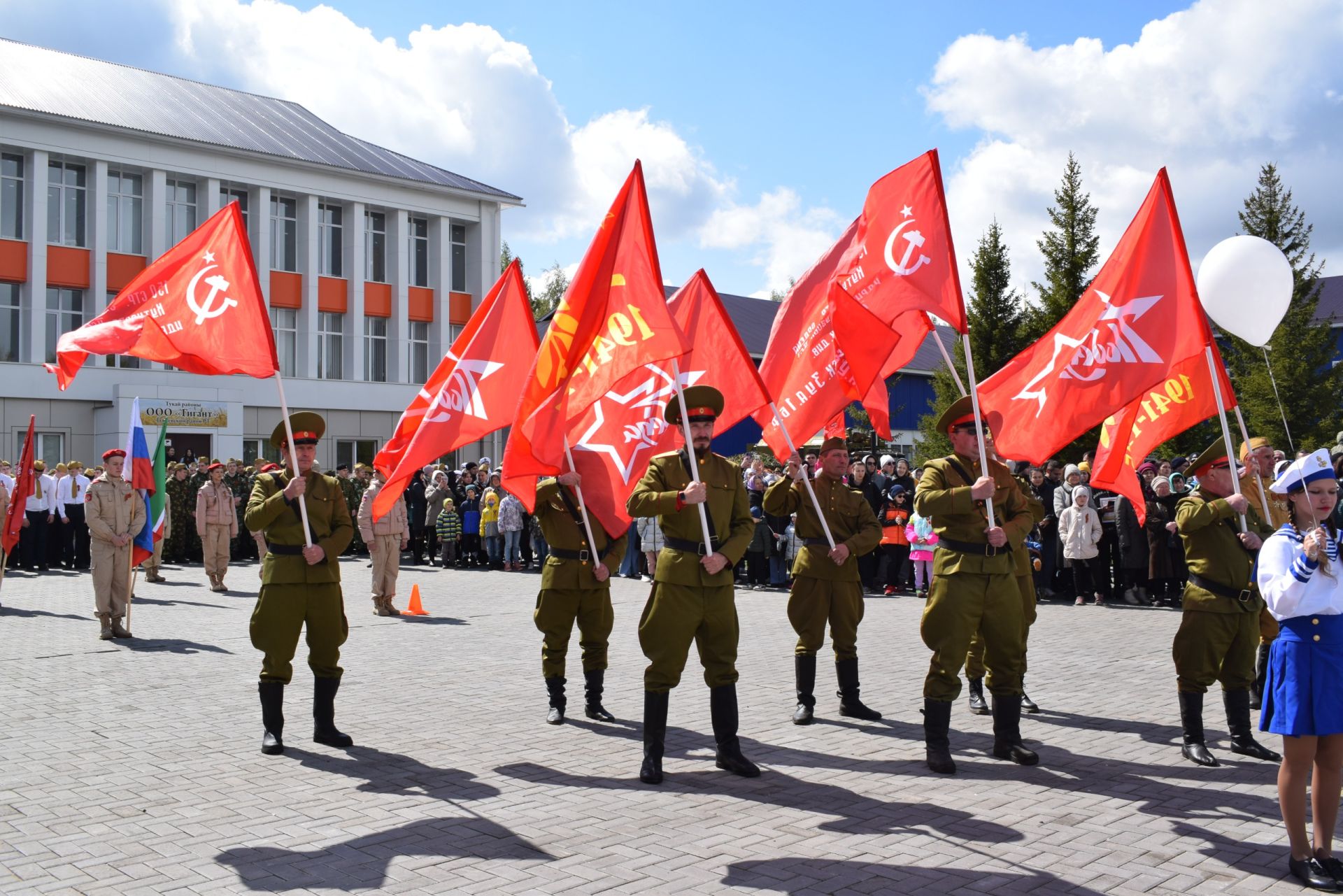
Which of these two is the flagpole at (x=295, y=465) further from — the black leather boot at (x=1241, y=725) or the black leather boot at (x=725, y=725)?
the black leather boot at (x=1241, y=725)

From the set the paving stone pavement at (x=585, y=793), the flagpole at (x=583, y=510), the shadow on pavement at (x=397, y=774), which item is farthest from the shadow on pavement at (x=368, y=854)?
the flagpole at (x=583, y=510)

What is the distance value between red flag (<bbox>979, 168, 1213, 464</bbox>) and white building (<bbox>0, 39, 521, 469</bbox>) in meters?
34.9

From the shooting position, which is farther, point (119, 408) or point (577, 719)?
point (119, 408)

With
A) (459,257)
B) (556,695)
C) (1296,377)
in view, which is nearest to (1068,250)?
(1296,377)

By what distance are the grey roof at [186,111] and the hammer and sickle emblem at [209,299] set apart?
3438 centimetres

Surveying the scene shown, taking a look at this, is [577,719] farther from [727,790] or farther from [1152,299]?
[1152,299]

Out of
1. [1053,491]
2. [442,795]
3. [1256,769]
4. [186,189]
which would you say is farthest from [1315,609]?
[186,189]

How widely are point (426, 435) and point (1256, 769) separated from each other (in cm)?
576

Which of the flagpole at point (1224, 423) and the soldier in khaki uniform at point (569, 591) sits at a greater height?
the flagpole at point (1224, 423)

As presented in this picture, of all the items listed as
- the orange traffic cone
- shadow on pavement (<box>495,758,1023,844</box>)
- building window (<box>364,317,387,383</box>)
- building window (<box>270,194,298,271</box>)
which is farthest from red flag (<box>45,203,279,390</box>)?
building window (<box>364,317,387,383</box>)

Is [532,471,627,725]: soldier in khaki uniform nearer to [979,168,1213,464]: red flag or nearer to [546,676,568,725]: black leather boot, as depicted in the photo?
[546,676,568,725]: black leather boot

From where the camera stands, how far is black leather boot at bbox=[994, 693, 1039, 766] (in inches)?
289

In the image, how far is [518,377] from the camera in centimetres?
958

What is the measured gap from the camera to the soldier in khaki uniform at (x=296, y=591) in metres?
7.77
